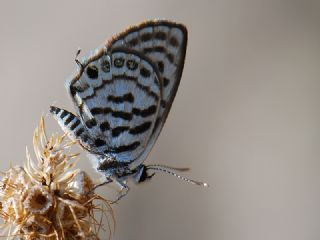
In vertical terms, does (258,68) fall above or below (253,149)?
above

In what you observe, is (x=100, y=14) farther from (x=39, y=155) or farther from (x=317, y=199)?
(x=39, y=155)

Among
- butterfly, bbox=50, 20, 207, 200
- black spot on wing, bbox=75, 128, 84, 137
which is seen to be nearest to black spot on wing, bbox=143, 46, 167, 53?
butterfly, bbox=50, 20, 207, 200

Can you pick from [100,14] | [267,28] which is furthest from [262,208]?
[100,14]

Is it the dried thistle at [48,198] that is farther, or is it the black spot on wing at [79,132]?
the black spot on wing at [79,132]

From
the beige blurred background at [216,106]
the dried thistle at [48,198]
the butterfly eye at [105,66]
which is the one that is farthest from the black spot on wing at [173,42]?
the beige blurred background at [216,106]

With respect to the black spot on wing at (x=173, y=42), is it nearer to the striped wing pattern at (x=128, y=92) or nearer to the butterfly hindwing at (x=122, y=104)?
the striped wing pattern at (x=128, y=92)

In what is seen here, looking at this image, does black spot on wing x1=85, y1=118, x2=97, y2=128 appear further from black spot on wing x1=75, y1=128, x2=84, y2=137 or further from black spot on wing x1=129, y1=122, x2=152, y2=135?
black spot on wing x1=129, y1=122, x2=152, y2=135
